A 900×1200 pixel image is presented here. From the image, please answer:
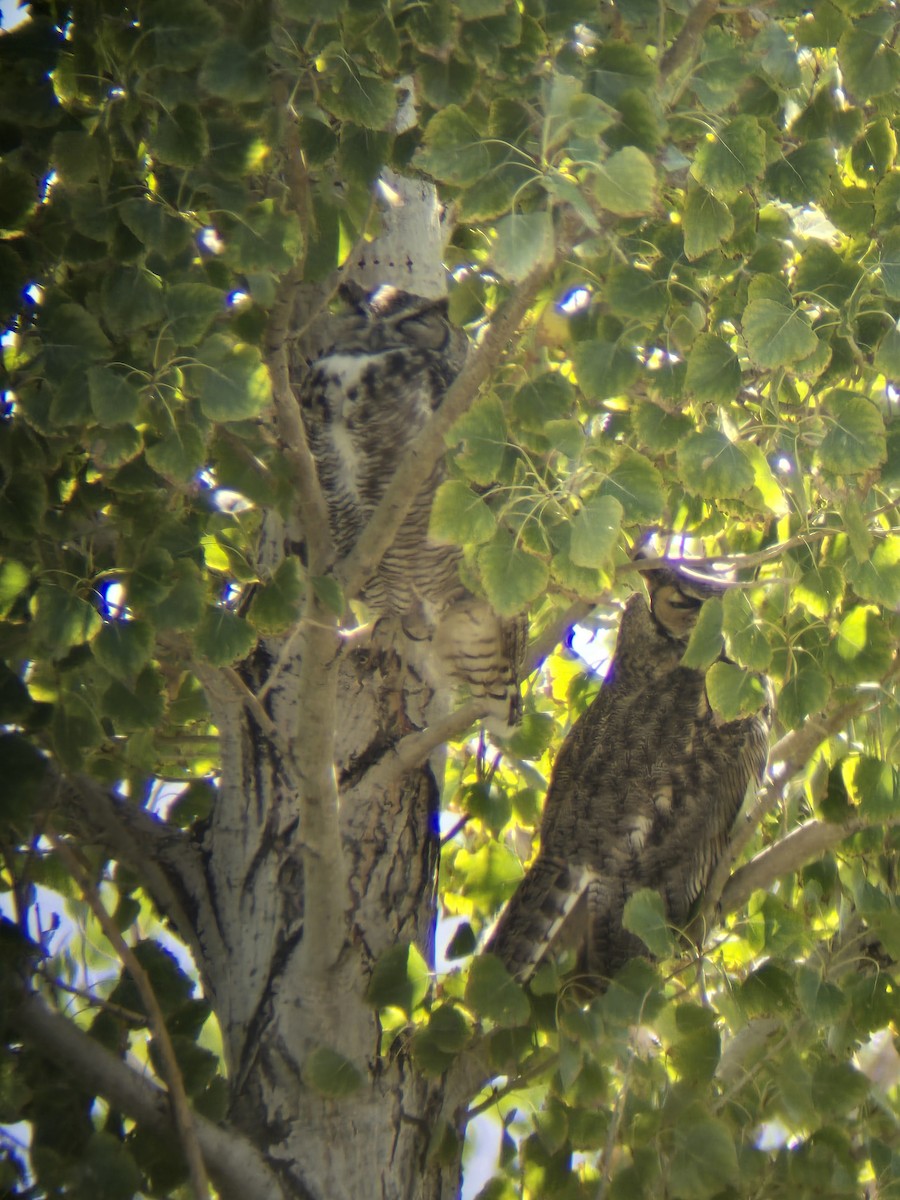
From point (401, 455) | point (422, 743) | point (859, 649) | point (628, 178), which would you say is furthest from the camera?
point (401, 455)

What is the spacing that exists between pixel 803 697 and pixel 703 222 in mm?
577

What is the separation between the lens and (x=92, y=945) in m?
2.39

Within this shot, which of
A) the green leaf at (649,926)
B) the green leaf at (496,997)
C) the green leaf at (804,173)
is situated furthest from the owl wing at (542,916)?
the green leaf at (804,173)

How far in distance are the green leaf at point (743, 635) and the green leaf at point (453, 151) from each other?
0.58 metres

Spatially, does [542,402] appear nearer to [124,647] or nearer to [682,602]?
[124,647]

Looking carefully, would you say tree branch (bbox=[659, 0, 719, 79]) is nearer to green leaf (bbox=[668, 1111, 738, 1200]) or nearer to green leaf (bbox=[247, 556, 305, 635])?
green leaf (bbox=[247, 556, 305, 635])

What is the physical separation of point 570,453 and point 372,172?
47cm

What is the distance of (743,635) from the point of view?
1.46m

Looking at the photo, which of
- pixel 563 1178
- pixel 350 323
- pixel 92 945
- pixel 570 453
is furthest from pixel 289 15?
pixel 92 945

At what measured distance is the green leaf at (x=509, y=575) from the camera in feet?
4.43

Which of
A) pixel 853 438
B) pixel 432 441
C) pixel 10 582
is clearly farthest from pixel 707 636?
pixel 10 582

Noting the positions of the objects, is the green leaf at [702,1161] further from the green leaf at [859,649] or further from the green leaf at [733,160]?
the green leaf at [733,160]

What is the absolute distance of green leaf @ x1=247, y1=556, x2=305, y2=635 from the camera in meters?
1.49

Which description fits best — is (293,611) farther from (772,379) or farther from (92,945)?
(92,945)
